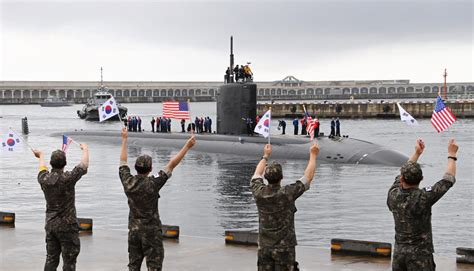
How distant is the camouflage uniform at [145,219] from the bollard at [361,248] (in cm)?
378

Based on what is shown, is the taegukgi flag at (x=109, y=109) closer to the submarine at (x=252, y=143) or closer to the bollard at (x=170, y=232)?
the bollard at (x=170, y=232)

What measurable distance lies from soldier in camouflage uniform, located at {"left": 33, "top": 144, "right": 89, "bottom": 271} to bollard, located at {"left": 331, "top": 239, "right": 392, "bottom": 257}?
13.9 ft

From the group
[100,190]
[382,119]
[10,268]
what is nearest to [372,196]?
[100,190]

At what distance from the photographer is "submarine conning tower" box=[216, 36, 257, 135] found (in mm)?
32500

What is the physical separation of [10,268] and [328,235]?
26.2 ft

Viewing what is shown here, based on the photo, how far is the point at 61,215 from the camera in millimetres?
8570

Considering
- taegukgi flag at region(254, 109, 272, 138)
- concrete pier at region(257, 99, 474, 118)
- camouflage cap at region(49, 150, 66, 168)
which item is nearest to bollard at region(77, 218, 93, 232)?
camouflage cap at region(49, 150, 66, 168)

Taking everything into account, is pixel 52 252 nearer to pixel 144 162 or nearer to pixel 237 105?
pixel 144 162

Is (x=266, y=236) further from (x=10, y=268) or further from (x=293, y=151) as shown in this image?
(x=293, y=151)

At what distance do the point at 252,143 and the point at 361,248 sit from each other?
22.2 m

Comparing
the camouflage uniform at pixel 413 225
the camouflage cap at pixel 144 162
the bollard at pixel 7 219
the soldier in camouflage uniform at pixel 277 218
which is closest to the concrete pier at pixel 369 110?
the bollard at pixel 7 219

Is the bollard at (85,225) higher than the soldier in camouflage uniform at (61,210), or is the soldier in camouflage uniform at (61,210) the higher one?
the soldier in camouflage uniform at (61,210)

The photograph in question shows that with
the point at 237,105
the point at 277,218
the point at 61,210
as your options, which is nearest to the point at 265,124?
the point at 61,210

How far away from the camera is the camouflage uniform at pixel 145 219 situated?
8.09 meters
